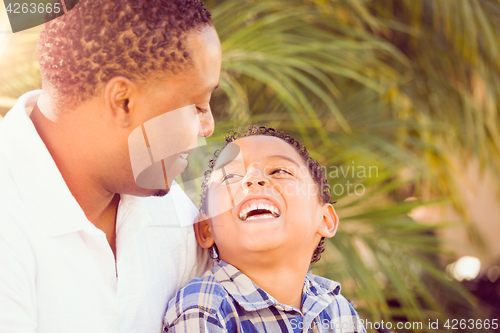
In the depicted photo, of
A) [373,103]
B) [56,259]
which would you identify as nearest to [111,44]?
[56,259]

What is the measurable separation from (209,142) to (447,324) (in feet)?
5.03

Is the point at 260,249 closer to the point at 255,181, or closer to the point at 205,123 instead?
the point at 255,181

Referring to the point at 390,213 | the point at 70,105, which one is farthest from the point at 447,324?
the point at 70,105

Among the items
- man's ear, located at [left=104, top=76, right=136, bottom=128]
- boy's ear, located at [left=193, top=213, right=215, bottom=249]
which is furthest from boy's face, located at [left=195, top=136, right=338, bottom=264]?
man's ear, located at [left=104, top=76, right=136, bottom=128]

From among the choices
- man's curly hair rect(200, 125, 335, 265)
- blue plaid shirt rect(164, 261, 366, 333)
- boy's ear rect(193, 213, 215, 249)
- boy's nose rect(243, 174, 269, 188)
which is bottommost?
blue plaid shirt rect(164, 261, 366, 333)

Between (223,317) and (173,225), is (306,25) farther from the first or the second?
(223,317)

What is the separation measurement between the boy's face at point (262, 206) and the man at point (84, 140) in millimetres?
200

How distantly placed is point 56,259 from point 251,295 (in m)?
0.35

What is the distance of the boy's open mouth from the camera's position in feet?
2.65

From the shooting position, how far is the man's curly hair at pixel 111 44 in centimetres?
58

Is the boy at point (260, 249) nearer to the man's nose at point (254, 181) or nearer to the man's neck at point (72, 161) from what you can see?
the man's nose at point (254, 181)

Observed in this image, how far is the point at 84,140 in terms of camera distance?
615mm

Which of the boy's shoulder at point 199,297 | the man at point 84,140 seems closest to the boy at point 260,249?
the boy's shoulder at point 199,297

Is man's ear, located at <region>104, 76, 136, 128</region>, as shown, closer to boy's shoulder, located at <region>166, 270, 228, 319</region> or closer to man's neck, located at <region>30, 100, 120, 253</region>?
man's neck, located at <region>30, 100, 120, 253</region>
